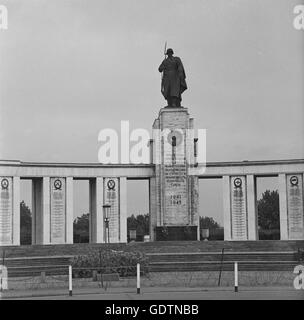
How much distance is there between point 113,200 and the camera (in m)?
33.0

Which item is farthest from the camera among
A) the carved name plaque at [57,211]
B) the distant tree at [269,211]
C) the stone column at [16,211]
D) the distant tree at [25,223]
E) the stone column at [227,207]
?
the distant tree at [269,211]

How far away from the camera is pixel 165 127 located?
29266 mm

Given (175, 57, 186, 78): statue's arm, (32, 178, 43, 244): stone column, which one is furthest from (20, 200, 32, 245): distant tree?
(175, 57, 186, 78): statue's arm

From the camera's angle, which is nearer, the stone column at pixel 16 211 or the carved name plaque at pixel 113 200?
the stone column at pixel 16 211

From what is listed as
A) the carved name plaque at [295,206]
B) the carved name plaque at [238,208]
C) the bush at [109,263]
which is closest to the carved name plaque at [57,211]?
the carved name plaque at [238,208]

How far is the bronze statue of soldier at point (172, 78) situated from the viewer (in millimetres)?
29000

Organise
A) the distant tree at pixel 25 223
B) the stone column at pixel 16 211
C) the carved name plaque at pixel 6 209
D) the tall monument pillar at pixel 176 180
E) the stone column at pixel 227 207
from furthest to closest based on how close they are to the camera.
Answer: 1. the distant tree at pixel 25 223
2. the stone column at pixel 227 207
3. the stone column at pixel 16 211
4. the carved name plaque at pixel 6 209
5. the tall monument pillar at pixel 176 180

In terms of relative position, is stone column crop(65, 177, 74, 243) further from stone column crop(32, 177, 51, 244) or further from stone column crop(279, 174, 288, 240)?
stone column crop(279, 174, 288, 240)

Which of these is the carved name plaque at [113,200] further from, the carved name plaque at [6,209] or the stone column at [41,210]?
the carved name plaque at [6,209]

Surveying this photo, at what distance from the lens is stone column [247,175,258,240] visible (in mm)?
32438

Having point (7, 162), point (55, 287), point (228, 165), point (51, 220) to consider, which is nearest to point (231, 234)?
point (228, 165)

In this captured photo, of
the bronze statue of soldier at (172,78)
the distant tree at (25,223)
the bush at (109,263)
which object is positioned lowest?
the bush at (109,263)

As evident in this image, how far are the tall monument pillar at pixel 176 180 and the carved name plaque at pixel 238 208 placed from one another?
3.95m
